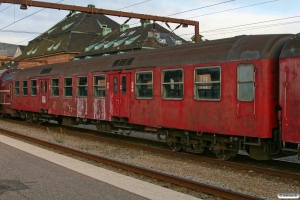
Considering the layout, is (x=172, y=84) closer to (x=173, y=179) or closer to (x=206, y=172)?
(x=206, y=172)

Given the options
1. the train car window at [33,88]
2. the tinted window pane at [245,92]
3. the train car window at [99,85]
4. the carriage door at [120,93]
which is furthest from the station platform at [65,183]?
the train car window at [33,88]

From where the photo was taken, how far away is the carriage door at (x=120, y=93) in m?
13.8

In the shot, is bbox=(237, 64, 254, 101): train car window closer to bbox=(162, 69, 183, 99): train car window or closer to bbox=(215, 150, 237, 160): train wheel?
bbox=(215, 150, 237, 160): train wheel

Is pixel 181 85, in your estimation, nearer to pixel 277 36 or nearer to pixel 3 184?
pixel 277 36

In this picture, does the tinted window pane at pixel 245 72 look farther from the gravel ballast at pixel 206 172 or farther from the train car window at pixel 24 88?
the train car window at pixel 24 88

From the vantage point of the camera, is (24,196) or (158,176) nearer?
(24,196)

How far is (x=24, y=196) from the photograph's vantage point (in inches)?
268

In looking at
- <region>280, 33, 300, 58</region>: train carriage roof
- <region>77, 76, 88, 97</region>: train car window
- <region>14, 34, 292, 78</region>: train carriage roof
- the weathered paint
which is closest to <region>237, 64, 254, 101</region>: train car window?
the weathered paint

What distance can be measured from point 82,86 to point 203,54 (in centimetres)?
754

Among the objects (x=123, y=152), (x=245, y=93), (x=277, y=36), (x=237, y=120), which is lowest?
(x=123, y=152)

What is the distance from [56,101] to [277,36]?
12.5 m

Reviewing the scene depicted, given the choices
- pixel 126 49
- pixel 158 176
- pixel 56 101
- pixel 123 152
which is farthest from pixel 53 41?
pixel 158 176

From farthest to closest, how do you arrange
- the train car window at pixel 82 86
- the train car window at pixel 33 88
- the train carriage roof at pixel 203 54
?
the train car window at pixel 33 88
the train car window at pixel 82 86
the train carriage roof at pixel 203 54

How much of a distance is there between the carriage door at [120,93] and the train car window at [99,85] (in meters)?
0.60
